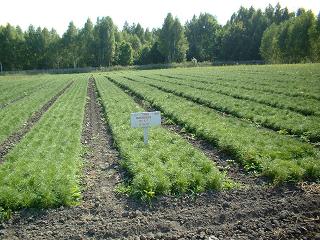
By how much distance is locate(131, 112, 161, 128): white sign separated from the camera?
1267 cm

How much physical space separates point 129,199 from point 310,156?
629 cm

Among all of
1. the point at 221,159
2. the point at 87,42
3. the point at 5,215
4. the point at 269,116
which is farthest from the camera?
the point at 87,42

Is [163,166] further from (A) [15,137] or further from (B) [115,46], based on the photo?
(B) [115,46]

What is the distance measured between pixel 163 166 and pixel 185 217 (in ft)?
9.82

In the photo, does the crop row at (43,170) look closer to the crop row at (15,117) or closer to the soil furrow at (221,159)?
the crop row at (15,117)

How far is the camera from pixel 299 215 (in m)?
7.91

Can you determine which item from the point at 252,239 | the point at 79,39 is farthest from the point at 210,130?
the point at 79,39

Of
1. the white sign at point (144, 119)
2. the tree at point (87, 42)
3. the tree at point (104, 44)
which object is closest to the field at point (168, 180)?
the white sign at point (144, 119)

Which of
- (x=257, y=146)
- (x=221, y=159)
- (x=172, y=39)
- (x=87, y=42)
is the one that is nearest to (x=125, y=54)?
(x=87, y=42)

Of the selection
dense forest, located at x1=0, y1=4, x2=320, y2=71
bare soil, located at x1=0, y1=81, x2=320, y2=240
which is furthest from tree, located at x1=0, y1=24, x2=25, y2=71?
bare soil, located at x1=0, y1=81, x2=320, y2=240

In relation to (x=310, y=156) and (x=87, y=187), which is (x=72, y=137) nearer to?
(x=87, y=187)

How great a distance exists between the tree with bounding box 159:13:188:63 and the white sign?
352 feet

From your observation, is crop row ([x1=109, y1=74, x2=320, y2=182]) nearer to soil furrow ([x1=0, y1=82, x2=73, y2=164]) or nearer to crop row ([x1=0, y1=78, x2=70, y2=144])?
soil furrow ([x1=0, y1=82, x2=73, y2=164])

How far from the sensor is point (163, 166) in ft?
35.8
